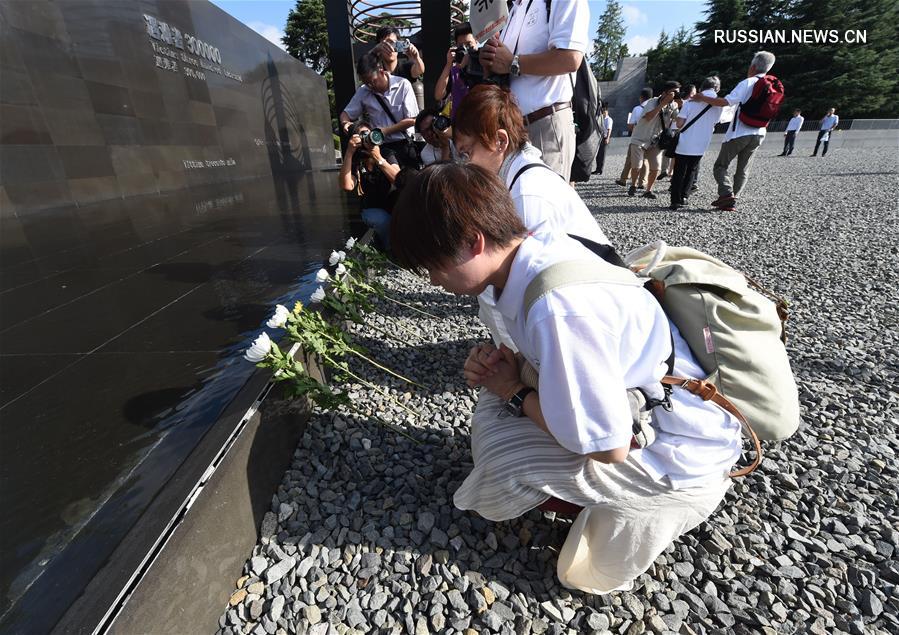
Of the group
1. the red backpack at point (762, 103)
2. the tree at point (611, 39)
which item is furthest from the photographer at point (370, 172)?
the tree at point (611, 39)

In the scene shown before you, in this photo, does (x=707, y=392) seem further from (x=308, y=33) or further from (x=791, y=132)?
(x=308, y=33)

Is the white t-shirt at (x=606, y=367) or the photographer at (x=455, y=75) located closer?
the white t-shirt at (x=606, y=367)

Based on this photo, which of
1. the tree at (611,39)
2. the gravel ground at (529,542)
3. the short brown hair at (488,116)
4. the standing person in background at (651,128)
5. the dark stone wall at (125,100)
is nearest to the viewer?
the gravel ground at (529,542)

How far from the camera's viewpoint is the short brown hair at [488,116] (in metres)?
1.89

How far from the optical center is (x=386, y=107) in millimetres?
3916

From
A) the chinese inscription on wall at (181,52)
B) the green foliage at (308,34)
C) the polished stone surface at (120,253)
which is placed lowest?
the polished stone surface at (120,253)

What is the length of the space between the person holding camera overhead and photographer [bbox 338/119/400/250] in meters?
0.12

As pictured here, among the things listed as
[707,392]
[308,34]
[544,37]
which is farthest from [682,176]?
[308,34]

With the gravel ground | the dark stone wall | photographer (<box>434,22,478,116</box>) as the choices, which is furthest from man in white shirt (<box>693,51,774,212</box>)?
the dark stone wall

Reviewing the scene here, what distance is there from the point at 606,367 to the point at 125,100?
Result: 33.2ft

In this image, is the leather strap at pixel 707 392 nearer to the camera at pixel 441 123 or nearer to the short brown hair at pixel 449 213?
the short brown hair at pixel 449 213

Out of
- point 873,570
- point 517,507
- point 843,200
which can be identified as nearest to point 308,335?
point 517,507

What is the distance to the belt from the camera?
2482 millimetres

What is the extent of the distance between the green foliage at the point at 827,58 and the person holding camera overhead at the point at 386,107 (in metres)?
37.1
